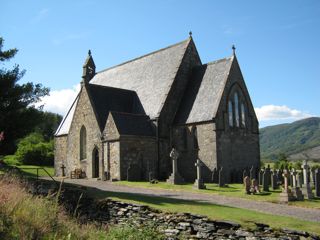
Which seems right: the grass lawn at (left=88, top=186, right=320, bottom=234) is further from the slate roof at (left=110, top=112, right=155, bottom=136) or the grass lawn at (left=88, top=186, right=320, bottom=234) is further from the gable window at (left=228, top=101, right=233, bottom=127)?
the gable window at (left=228, top=101, right=233, bottom=127)

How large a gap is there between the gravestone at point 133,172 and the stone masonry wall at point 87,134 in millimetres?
3889

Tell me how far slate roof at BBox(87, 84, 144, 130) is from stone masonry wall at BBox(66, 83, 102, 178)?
22.4 inches

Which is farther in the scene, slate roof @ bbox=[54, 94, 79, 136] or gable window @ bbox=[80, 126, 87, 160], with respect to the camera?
slate roof @ bbox=[54, 94, 79, 136]

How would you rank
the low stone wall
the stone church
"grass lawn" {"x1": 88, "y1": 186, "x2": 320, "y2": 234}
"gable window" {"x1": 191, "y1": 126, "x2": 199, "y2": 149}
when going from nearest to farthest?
the low stone wall → "grass lawn" {"x1": 88, "y1": 186, "x2": 320, "y2": 234} → the stone church → "gable window" {"x1": 191, "y1": 126, "x2": 199, "y2": 149}

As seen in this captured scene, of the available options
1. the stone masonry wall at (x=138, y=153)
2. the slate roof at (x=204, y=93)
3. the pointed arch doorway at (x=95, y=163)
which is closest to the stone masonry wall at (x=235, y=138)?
the slate roof at (x=204, y=93)

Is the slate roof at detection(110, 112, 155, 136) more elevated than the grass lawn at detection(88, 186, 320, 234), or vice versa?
the slate roof at detection(110, 112, 155, 136)

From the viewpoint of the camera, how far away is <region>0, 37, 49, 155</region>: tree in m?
20.7

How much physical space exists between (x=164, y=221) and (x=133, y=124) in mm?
18133

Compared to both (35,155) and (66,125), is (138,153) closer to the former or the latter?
(66,125)

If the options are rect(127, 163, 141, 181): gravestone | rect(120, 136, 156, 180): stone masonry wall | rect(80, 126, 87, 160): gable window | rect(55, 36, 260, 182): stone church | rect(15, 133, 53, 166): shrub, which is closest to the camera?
rect(127, 163, 141, 181): gravestone

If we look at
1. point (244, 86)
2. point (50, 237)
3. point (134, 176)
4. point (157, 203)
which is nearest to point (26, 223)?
point (50, 237)

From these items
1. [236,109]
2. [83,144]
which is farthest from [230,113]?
[83,144]

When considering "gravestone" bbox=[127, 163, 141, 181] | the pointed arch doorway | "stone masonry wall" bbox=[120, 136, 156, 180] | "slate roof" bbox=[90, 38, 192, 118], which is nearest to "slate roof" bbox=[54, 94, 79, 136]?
"slate roof" bbox=[90, 38, 192, 118]

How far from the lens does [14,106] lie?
68.9 ft
